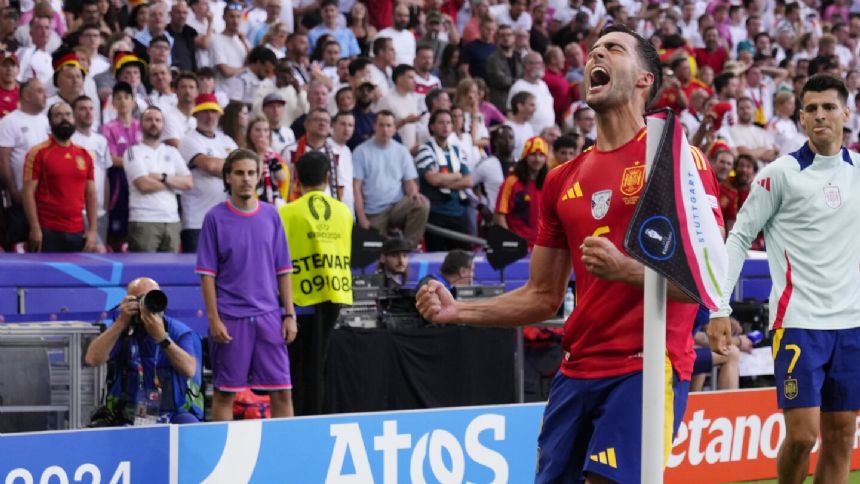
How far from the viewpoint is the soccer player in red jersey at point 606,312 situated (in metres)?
4.63

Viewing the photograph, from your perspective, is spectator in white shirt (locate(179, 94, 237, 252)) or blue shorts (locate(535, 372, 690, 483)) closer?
blue shorts (locate(535, 372, 690, 483))

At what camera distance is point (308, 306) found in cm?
998

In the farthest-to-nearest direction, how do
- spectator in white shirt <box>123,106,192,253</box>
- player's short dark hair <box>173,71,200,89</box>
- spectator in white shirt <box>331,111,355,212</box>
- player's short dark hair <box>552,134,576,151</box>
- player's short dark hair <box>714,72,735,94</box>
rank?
player's short dark hair <box>714,72,735,94</box> → player's short dark hair <box>552,134,576,151</box> → spectator in white shirt <box>331,111,355,212</box> → player's short dark hair <box>173,71,200,89</box> → spectator in white shirt <box>123,106,192,253</box>

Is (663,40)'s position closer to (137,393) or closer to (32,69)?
(32,69)

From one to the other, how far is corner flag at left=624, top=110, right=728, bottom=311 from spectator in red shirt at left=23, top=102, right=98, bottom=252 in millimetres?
8644

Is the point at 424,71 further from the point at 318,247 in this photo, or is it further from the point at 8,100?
the point at 318,247

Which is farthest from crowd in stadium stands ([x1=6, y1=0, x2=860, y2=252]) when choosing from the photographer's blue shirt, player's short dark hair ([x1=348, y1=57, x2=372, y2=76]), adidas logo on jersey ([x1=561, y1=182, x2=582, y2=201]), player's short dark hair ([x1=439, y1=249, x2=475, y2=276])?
adidas logo on jersey ([x1=561, y1=182, x2=582, y2=201])

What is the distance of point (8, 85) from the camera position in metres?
12.7

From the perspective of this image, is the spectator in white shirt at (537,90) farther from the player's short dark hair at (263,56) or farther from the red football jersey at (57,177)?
the red football jersey at (57,177)

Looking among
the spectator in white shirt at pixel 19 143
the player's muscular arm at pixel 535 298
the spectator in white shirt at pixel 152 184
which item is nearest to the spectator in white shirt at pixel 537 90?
the spectator in white shirt at pixel 152 184

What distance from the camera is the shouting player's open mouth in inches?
183

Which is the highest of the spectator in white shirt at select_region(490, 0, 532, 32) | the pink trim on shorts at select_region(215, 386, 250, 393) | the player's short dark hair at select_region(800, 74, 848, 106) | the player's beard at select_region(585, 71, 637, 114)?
the spectator in white shirt at select_region(490, 0, 532, 32)

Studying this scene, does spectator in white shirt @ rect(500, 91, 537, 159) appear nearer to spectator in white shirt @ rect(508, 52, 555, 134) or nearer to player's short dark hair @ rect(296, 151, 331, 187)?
spectator in white shirt @ rect(508, 52, 555, 134)

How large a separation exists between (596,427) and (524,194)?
899cm
